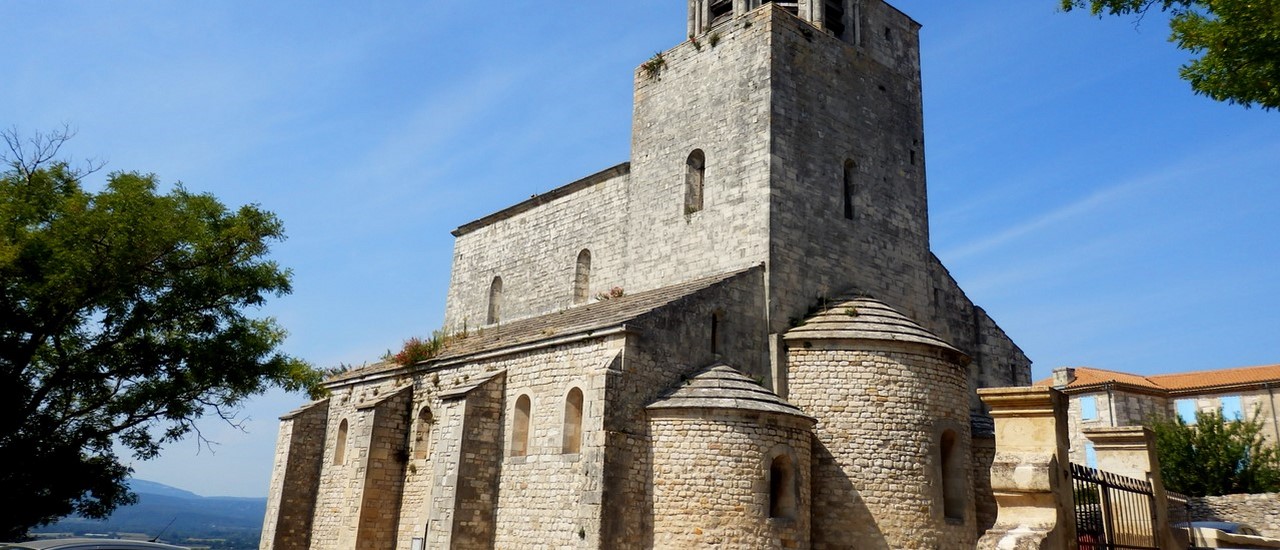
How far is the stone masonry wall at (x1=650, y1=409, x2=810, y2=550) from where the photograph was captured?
13914 mm

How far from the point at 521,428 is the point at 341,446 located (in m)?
7.52

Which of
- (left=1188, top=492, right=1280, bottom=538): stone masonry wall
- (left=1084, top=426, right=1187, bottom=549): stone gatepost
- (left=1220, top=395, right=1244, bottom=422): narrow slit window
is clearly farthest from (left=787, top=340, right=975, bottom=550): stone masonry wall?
(left=1220, top=395, right=1244, bottom=422): narrow slit window

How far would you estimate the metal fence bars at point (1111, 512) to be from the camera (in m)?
8.47

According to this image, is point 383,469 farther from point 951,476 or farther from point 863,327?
point 951,476

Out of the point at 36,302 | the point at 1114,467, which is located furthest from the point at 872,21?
the point at 36,302

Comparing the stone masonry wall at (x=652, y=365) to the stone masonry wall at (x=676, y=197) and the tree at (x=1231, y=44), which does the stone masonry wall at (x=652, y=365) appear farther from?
the tree at (x=1231, y=44)

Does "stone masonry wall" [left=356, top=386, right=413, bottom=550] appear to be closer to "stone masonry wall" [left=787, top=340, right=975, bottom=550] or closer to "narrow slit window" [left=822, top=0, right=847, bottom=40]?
"stone masonry wall" [left=787, top=340, right=975, bottom=550]

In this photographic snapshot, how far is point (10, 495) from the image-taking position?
13719mm

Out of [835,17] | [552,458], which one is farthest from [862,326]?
[835,17]

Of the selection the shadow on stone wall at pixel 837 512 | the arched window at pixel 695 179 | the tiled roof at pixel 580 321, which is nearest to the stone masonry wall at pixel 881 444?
the shadow on stone wall at pixel 837 512

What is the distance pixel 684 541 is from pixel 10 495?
10446 mm

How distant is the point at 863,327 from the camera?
52.9ft

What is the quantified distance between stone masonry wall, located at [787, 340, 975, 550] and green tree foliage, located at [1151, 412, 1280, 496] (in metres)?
14.6

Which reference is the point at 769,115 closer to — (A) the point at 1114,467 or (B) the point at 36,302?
(A) the point at 1114,467
